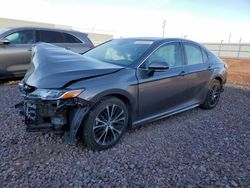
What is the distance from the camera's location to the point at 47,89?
2885 millimetres

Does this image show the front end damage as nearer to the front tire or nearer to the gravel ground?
the front tire

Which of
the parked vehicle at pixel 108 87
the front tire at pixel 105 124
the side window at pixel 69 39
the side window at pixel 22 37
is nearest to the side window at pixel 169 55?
the parked vehicle at pixel 108 87

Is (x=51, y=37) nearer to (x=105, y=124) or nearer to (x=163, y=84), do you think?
(x=163, y=84)

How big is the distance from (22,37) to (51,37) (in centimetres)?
83

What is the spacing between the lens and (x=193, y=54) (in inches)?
187

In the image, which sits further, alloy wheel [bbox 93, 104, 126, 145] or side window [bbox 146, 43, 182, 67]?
side window [bbox 146, 43, 182, 67]

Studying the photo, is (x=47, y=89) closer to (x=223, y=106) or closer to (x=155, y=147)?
(x=155, y=147)

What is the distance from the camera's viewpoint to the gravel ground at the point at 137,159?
8.88ft

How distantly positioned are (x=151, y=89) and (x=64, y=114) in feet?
4.62

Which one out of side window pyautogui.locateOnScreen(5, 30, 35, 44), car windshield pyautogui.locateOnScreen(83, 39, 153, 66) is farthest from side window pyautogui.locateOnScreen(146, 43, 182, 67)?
side window pyautogui.locateOnScreen(5, 30, 35, 44)

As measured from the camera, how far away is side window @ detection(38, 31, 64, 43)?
713 cm

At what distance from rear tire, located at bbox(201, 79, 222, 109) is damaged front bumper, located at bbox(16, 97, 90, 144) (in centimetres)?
326

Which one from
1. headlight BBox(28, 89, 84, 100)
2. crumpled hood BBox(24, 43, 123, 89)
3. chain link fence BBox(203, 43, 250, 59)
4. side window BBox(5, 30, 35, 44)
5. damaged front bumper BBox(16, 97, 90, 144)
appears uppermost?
side window BBox(5, 30, 35, 44)

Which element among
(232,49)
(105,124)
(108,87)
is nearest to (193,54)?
(108,87)
